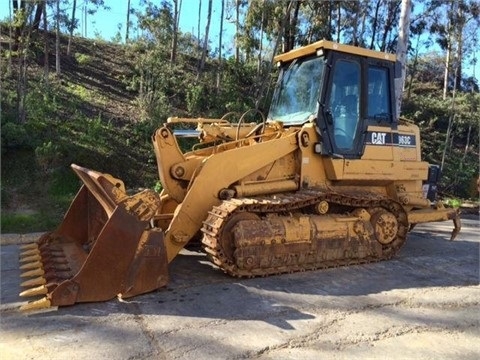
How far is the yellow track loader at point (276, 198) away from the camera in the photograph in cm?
457

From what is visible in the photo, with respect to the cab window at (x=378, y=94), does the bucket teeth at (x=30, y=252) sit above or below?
below

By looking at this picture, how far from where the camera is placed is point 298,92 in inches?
259

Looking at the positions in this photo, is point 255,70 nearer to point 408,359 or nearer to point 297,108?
point 297,108

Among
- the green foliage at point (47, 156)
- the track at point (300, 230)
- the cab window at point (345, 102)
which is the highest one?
the cab window at point (345, 102)

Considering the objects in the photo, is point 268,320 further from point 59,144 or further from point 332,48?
point 59,144

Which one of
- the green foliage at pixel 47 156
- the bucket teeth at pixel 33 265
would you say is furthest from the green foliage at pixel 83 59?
the bucket teeth at pixel 33 265

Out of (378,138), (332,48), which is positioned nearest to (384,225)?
(378,138)

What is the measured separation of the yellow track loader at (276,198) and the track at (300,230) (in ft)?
0.05

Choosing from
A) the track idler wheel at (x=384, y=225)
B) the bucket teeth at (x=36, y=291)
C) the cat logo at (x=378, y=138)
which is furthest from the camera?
the cat logo at (x=378, y=138)

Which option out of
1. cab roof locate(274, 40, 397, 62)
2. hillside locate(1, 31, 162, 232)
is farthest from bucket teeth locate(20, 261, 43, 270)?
cab roof locate(274, 40, 397, 62)

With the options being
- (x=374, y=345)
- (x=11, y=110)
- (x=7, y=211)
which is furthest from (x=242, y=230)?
(x=11, y=110)

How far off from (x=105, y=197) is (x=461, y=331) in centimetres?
344

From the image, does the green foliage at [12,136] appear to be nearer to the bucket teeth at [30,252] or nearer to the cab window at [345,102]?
the bucket teeth at [30,252]

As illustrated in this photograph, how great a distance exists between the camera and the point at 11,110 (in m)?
12.2
